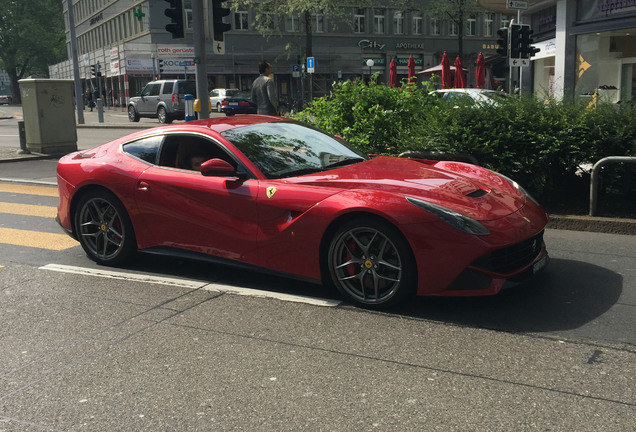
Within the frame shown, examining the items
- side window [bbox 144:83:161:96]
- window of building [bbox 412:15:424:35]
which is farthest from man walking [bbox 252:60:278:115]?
window of building [bbox 412:15:424:35]

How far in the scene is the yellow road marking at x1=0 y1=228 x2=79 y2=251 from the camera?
7430 mm

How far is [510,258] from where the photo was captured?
189 inches

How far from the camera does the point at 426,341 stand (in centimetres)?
435

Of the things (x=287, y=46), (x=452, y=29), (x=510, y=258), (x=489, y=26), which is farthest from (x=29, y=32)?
(x=510, y=258)

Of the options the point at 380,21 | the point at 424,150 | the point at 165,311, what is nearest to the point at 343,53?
the point at 380,21

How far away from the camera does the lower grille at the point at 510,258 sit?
183 inches

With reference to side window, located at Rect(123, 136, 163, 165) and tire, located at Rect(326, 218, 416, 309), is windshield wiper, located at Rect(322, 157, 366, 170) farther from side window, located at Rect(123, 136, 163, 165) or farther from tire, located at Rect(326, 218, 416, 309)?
side window, located at Rect(123, 136, 163, 165)

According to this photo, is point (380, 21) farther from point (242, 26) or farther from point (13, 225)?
point (13, 225)

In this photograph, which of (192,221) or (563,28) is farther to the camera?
(563,28)

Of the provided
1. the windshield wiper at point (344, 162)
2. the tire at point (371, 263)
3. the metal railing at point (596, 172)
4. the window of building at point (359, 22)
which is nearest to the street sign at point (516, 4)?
the metal railing at point (596, 172)

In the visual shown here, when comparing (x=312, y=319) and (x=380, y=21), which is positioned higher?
(x=380, y=21)

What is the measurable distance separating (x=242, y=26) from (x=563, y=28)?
38.8m

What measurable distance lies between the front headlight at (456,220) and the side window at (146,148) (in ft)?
8.67

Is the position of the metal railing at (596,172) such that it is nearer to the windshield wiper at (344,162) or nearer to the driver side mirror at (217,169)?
the windshield wiper at (344,162)
